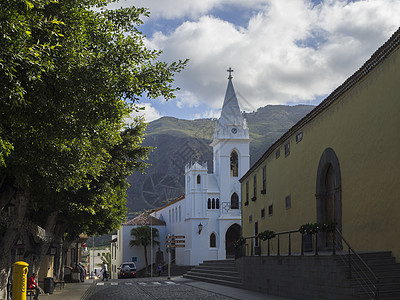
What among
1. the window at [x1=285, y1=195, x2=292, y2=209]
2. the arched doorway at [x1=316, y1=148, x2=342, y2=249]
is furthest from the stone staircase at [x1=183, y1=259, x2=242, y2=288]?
the arched doorway at [x1=316, y1=148, x2=342, y2=249]

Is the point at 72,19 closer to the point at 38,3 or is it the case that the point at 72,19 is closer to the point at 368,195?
the point at 38,3

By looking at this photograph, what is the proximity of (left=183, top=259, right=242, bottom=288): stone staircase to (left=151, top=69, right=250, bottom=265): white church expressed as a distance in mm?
28153

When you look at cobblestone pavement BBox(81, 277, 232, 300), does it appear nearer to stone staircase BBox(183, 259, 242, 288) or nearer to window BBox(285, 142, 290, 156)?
stone staircase BBox(183, 259, 242, 288)

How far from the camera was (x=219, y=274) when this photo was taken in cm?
3212

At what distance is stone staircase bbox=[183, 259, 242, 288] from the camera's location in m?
27.3

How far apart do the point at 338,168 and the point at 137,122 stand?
938cm

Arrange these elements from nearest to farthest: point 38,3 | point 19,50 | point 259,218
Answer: point 19,50 < point 38,3 < point 259,218

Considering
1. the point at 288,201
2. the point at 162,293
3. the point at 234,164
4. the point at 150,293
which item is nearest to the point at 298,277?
the point at 288,201

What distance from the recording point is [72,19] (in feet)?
35.5

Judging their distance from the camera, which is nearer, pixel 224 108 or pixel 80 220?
pixel 80 220

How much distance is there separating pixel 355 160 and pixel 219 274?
17218mm

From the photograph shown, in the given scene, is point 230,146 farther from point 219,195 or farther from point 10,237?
point 10,237

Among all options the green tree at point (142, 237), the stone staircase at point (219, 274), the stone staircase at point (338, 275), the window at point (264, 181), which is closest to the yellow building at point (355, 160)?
the stone staircase at point (338, 275)

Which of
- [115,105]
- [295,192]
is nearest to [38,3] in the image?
[115,105]
